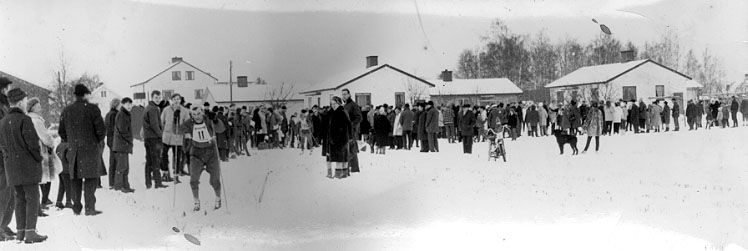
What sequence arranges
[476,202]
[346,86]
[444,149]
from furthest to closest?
[444,149] → [476,202] → [346,86]

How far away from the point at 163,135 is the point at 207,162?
0.25 metres

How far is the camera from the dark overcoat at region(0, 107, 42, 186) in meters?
2.93

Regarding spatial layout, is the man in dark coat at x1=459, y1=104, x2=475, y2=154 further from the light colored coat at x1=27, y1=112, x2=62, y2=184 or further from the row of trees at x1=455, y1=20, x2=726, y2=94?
the light colored coat at x1=27, y1=112, x2=62, y2=184

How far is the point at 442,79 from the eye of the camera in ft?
9.71

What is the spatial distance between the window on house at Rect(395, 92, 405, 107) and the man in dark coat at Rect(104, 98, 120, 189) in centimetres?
142

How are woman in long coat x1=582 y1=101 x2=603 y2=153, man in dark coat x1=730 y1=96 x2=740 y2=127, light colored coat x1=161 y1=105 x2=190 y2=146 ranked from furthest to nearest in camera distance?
1. man in dark coat x1=730 y1=96 x2=740 y2=127
2. woman in long coat x1=582 y1=101 x2=603 y2=153
3. light colored coat x1=161 y1=105 x2=190 y2=146

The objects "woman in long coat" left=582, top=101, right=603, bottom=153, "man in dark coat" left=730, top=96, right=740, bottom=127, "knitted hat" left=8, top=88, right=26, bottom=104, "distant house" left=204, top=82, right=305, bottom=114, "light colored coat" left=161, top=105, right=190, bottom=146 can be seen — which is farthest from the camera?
"man in dark coat" left=730, top=96, right=740, bottom=127

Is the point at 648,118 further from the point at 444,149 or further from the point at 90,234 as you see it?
the point at 90,234

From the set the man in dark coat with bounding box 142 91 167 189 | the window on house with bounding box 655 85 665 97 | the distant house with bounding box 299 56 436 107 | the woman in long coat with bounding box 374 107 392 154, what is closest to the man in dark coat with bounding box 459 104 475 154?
the distant house with bounding box 299 56 436 107

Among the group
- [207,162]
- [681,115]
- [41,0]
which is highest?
[41,0]

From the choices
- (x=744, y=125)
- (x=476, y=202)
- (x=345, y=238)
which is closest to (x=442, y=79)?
(x=476, y=202)

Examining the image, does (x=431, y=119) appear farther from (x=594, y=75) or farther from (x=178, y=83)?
(x=178, y=83)

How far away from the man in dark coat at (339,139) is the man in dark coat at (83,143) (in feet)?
3.86

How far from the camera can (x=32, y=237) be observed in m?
3.02
